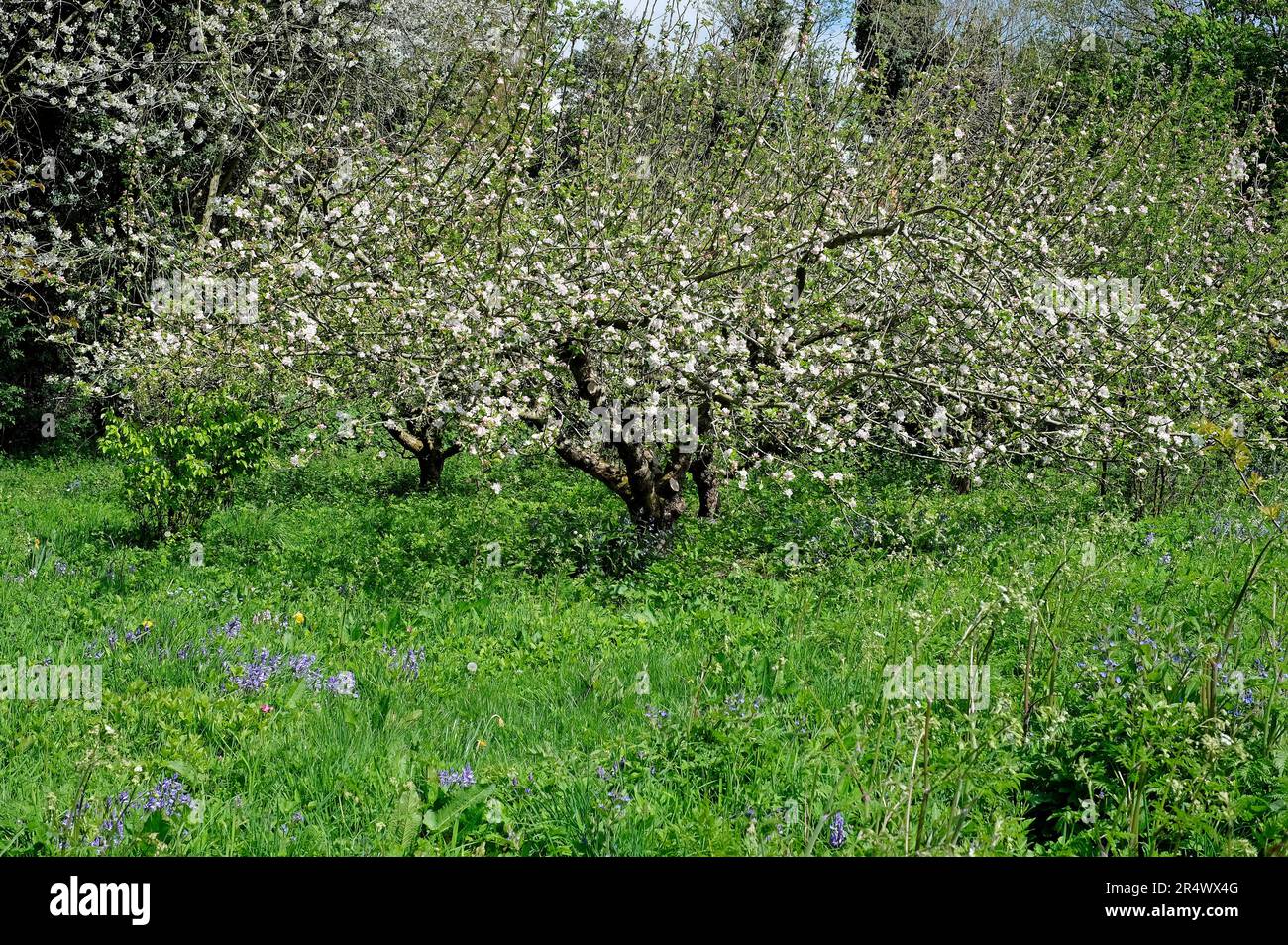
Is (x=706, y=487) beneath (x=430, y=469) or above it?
above

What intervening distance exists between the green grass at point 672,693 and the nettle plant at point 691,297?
0.77 metres

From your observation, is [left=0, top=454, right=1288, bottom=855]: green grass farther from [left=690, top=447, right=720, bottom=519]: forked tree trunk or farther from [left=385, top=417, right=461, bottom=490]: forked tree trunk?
[left=385, top=417, right=461, bottom=490]: forked tree trunk

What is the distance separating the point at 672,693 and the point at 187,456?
203 inches

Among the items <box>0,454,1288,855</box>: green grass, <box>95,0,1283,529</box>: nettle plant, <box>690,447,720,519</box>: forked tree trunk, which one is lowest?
<box>0,454,1288,855</box>: green grass

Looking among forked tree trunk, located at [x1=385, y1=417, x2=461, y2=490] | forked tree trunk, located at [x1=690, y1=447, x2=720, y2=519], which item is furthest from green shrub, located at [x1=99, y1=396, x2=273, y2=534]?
forked tree trunk, located at [x1=690, y1=447, x2=720, y2=519]

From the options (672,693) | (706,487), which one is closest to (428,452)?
(706,487)

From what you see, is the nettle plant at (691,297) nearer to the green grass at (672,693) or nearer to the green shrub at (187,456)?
the green shrub at (187,456)

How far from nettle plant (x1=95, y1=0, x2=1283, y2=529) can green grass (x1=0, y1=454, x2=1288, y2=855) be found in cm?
77

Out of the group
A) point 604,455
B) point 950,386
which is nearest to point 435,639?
point 604,455

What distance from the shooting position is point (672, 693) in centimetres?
399

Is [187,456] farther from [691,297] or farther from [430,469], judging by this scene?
[691,297]

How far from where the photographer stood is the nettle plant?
6.09 m
